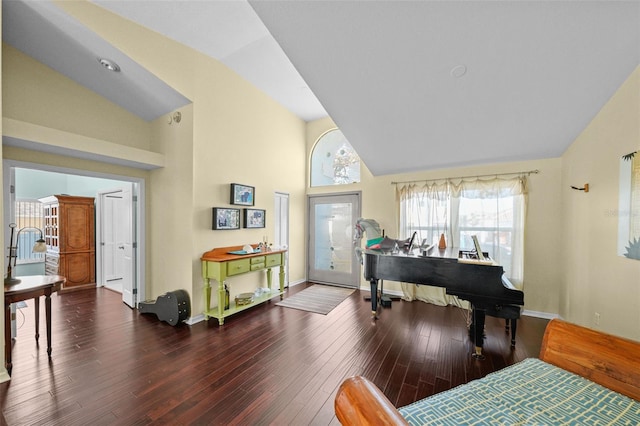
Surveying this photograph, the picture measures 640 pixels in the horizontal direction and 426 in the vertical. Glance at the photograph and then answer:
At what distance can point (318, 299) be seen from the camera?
14.0 ft

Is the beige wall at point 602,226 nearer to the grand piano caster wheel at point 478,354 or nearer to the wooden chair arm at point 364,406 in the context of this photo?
the grand piano caster wheel at point 478,354

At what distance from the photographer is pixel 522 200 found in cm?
353

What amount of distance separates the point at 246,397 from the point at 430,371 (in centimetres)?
163

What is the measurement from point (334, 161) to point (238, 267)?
125 inches

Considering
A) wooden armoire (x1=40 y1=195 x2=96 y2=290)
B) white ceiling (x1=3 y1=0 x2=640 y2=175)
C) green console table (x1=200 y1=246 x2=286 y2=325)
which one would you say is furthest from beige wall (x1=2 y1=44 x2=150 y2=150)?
wooden armoire (x1=40 y1=195 x2=96 y2=290)

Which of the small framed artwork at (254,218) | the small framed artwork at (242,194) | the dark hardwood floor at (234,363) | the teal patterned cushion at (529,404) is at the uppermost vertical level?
the small framed artwork at (242,194)

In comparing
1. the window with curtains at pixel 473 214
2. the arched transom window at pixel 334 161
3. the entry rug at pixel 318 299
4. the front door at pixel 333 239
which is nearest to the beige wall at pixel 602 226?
the window with curtains at pixel 473 214

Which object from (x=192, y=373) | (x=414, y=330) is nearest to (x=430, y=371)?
(x=414, y=330)

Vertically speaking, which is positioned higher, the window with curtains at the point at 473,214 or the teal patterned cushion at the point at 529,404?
the window with curtains at the point at 473,214

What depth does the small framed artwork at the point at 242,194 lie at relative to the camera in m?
3.80

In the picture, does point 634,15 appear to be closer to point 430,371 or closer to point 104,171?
point 430,371

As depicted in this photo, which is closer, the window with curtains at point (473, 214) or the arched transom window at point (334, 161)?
the window with curtains at point (473, 214)

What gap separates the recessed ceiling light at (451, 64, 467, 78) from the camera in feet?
7.52

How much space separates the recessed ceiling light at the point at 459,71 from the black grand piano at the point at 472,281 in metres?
1.88
